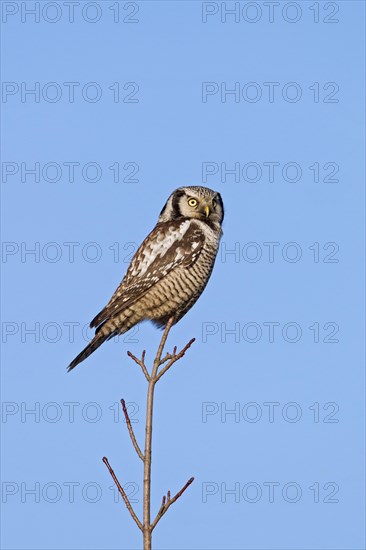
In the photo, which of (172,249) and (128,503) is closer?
(128,503)

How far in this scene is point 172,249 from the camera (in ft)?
26.7

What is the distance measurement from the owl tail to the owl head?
1426 millimetres

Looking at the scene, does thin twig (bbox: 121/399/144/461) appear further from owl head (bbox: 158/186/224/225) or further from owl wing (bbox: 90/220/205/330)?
owl head (bbox: 158/186/224/225)

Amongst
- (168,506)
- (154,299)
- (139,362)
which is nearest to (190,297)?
(154,299)

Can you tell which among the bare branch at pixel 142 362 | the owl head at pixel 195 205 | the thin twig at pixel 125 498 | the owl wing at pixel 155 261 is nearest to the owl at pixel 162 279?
the owl wing at pixel 155 261

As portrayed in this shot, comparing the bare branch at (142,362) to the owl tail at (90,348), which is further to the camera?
the owl tail at (90,348)

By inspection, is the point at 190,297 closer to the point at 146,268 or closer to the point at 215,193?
the point at 146,268

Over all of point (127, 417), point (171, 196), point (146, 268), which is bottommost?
point (127, 417)

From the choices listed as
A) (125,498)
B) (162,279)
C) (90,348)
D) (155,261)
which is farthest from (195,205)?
(125,498)

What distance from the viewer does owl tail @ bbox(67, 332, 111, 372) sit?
750cm

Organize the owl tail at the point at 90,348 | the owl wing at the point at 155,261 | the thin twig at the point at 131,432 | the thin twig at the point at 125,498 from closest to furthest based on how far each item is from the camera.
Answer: the thin twig at the point at 125,498 → the thin twig at the point at 131,432 → the owl tail at the point at 90,348 → the owl wing at the point at 155,261

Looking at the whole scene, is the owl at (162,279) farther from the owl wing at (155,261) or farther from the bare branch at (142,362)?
the bare branch at (142,362)

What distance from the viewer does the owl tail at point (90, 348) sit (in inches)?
295

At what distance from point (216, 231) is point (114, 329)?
1427 mm
